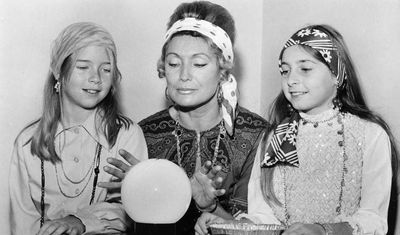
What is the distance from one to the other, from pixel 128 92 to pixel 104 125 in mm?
410

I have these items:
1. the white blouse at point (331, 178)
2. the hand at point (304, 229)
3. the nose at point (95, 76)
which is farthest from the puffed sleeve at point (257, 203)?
the nose at point (95, 76)

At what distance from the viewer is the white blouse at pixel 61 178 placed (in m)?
1.56

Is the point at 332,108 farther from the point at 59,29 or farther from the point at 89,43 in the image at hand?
the point at 59,29

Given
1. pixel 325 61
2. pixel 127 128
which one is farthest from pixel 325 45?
pixel 127 128

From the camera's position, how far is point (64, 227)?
4.54ft

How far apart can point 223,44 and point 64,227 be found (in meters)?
0.64

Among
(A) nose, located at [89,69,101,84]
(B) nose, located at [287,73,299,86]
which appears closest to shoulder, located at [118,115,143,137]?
(A) nose, located at [89,69,101,84]

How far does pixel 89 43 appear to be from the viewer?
1573 millimetres

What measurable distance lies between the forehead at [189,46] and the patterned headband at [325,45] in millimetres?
Result: 252

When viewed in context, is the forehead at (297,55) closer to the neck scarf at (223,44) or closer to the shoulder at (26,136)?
the neck scarf at (223,44)

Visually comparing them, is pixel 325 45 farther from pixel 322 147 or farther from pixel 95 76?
pixel 95 76

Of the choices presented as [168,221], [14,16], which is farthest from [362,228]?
[14,16]

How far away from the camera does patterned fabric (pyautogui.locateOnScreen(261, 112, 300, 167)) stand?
57.6 inches

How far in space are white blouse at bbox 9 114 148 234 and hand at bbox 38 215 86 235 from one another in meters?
0.12
